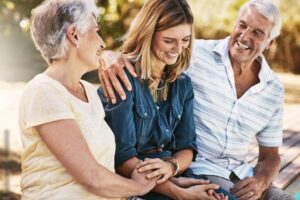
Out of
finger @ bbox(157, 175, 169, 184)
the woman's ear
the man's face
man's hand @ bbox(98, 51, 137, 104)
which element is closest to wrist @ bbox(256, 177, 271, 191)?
the man's face

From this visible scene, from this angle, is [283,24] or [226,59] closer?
[226,59]

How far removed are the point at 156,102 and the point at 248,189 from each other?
63 cm

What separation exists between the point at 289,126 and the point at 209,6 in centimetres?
466

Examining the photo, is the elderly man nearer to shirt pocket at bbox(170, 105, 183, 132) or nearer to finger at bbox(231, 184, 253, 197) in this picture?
finger at bbox(231, 184, 253, 197)

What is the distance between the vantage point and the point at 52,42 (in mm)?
2018

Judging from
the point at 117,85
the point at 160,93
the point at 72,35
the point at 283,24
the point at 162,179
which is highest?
the point at 72,35

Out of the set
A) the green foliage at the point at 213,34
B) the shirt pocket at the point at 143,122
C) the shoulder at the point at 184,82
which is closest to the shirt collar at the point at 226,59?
the shoulder at the point at 184,82

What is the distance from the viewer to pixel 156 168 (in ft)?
7.67

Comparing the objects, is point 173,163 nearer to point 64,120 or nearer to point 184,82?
point 184,82

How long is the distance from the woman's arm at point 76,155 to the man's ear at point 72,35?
255 mm

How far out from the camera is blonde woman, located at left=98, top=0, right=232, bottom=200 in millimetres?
2352

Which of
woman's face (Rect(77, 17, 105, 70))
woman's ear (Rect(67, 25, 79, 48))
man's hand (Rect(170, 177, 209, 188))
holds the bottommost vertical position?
man's hand (Rect(170, 177, 209, 188))

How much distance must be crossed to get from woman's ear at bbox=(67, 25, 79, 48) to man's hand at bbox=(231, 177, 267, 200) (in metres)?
1.10

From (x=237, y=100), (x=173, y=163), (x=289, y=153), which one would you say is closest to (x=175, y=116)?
(x=173, y=163)
